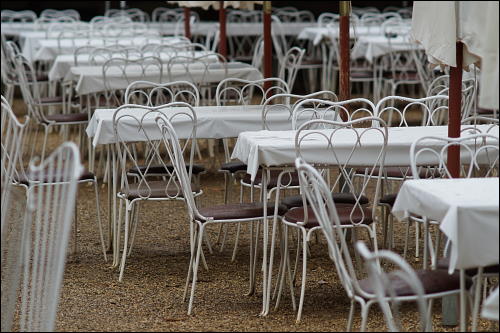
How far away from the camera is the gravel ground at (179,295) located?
5086mm

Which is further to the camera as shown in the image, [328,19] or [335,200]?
[328,19]

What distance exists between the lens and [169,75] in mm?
8461

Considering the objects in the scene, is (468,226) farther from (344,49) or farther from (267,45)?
(267,45)

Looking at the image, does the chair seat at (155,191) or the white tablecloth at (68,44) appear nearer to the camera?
the chair seat at (155,191)

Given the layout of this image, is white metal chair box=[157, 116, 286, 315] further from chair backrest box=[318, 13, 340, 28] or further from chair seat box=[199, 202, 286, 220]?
chair backrest box=[318, 13, 340, 28]

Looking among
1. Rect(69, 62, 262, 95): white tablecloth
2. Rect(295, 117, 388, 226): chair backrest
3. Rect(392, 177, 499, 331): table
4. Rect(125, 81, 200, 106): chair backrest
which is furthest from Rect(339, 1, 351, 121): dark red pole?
Rect(392, 177, 499, 331): table

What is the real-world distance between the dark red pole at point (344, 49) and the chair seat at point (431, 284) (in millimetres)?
2461

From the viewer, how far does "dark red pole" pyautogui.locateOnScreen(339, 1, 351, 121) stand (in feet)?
21.4

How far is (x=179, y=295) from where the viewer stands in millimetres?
5641

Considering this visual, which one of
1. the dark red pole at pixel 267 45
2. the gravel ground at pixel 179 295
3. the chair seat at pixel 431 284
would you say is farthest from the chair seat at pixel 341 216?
the dark red pole at pixel 267 45

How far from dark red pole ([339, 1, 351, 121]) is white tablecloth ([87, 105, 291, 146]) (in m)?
0.37

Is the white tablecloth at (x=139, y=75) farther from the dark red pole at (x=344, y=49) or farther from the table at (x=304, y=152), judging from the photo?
the table at (x=304, y=152)

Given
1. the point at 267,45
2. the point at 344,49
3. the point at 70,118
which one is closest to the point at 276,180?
the point at 344,49

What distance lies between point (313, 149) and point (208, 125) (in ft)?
4.60
